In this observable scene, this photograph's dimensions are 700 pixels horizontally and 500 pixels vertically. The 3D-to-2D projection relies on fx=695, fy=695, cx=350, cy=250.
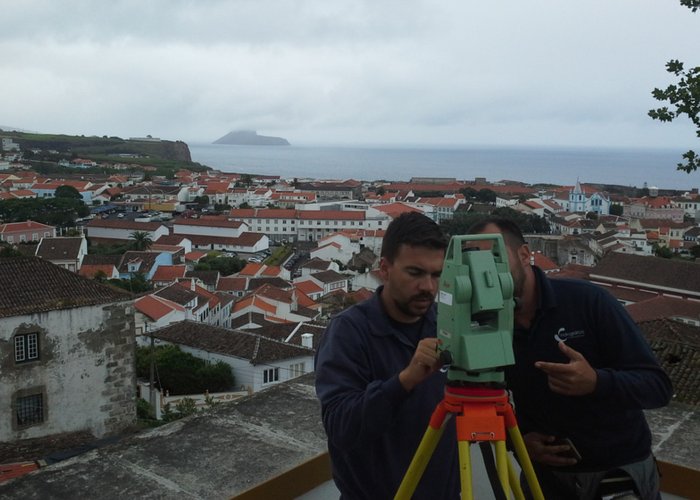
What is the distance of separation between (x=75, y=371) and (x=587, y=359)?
392 inches

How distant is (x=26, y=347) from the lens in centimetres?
1022

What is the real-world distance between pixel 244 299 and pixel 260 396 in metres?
22.9

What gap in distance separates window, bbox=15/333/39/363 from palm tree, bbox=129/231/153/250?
31.3 metres

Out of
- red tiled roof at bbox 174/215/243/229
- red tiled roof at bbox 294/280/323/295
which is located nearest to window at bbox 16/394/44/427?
red tiled roof at bbox 294/280/323/295

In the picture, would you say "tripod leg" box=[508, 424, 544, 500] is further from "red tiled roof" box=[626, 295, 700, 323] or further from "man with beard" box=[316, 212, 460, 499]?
"red tiled roof" box=[626, 295, 700, 323]

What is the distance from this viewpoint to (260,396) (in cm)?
268

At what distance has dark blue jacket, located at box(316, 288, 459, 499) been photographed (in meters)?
1.52

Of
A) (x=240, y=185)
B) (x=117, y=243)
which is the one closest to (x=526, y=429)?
(x=117, y=243)

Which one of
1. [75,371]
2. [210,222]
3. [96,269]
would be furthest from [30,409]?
[210,222]

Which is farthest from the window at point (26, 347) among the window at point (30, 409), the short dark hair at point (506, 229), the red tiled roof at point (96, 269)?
the red tiled roof at point (96, 269)

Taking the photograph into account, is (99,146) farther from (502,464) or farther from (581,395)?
(502,464)

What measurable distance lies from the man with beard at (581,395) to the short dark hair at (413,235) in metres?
0.27

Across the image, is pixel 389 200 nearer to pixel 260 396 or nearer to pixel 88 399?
pixel 88 399

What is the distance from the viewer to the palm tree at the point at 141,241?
40.9 meters
